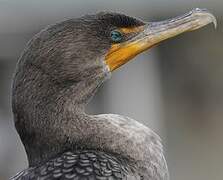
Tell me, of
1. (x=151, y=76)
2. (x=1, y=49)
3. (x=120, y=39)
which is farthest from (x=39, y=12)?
(x=120, y=39)

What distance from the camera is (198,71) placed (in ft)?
33.7

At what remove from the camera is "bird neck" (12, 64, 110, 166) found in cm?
364

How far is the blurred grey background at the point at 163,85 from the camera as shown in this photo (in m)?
9.35

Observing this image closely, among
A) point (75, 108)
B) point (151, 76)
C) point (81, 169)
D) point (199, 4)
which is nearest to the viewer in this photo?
point (81, 169)

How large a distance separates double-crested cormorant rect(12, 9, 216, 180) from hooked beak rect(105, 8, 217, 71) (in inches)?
3.4

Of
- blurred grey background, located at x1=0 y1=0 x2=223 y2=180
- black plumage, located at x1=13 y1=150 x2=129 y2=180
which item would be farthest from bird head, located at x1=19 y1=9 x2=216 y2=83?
blurred grey background, located at x1=0 y1=0 x2=223 y2=180

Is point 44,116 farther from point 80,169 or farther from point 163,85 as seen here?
point 163,85

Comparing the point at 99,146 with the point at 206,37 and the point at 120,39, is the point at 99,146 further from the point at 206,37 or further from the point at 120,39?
the point at 206,37

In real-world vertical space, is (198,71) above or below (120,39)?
below

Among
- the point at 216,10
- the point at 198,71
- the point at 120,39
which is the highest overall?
the point at 120,39

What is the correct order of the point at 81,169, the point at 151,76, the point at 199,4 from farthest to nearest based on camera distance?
the point at 151,76
the point at 199,4
the point at 81,169

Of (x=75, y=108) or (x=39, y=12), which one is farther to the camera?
(x=39, y=12)

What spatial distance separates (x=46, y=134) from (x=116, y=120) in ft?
1.05

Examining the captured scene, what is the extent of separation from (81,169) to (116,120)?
390 mm
